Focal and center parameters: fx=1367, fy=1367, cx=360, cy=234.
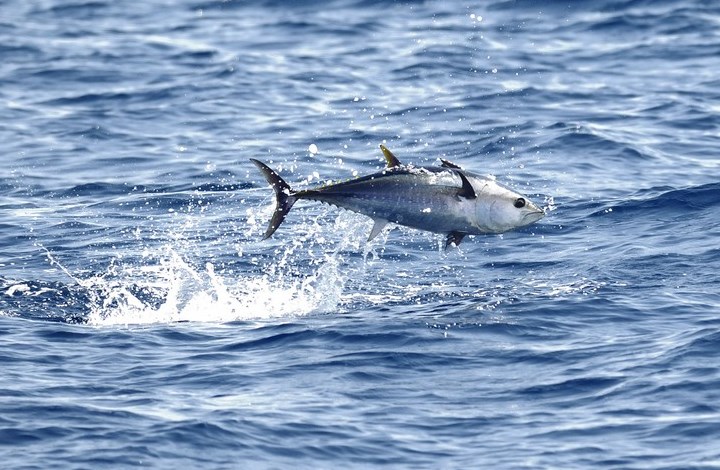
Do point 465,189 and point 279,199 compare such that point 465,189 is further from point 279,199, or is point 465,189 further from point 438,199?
point 279,199

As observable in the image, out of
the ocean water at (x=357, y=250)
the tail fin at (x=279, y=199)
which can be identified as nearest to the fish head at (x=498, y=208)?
the ocean water at (x=357, y=250)

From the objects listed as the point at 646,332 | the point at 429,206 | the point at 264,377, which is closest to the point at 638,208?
the point at 646,332

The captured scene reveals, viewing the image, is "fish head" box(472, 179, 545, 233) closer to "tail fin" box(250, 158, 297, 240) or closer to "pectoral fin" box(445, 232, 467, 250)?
"pectoral fin" box(445, 232, 467, 250)

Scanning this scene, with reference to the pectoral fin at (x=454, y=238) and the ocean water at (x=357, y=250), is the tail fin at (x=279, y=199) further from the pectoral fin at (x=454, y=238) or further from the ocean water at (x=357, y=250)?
the pectoral fin at (x=454, y=238)

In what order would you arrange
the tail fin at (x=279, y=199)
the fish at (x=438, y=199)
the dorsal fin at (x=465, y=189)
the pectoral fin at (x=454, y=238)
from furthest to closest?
the tail fin at (x=279, y=199)
the pectoral fin at (x=454, y=238)
the fish at (x=438, y=199)
the dorsal fin at (x=465, y=189)

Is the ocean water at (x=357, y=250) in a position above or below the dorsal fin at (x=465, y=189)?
below

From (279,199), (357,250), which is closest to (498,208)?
(279,199)

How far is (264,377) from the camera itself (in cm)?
1044

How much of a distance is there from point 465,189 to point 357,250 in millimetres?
3909

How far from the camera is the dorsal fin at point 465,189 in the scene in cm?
1052

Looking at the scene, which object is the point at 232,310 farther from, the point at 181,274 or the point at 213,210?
the point at 213,210

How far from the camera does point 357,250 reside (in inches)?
566

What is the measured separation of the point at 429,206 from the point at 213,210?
590 centimetres

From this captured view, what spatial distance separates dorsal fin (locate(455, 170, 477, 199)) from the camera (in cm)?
1052
